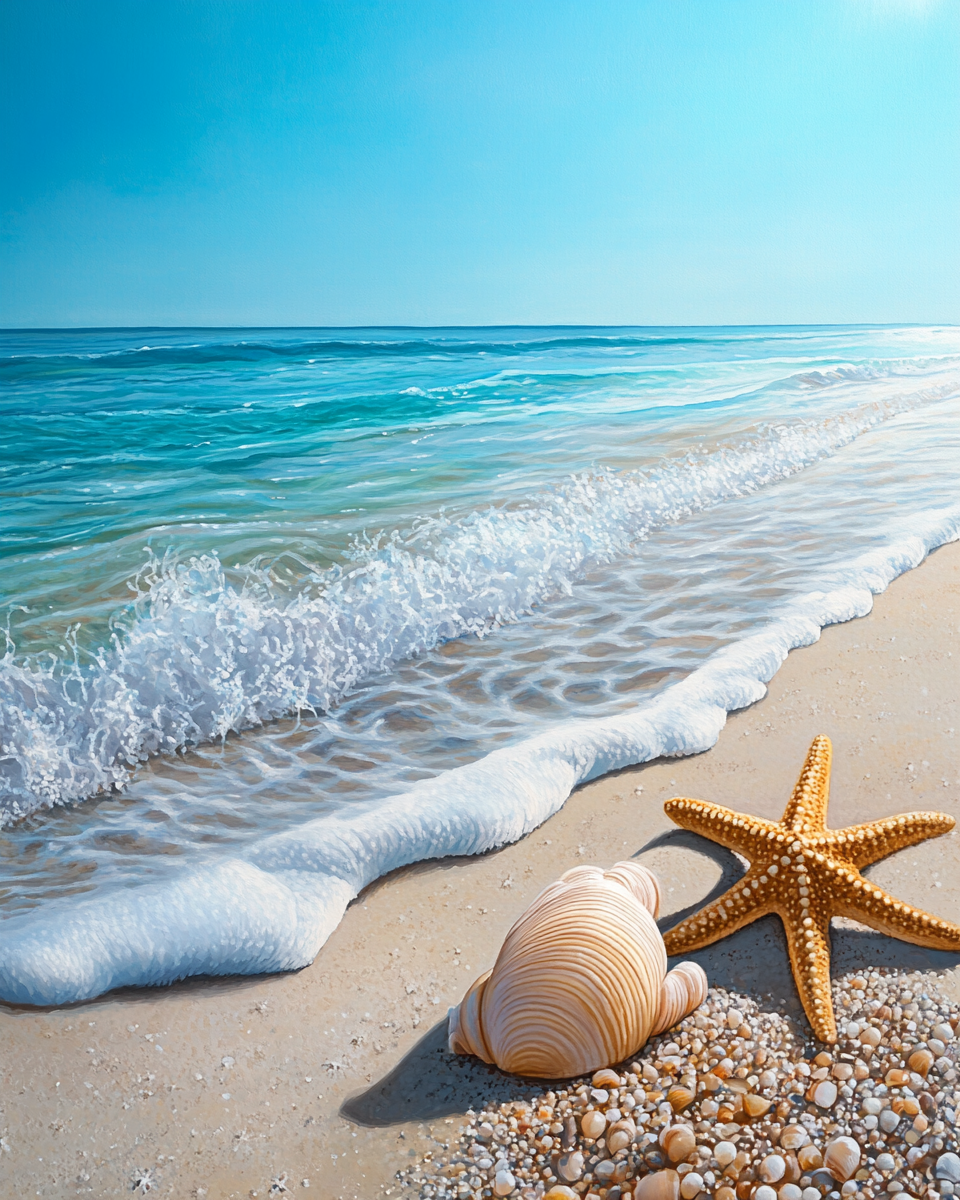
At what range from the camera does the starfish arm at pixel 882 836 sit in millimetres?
1611

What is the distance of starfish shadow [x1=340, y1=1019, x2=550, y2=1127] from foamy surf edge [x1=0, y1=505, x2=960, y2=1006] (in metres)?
0.41

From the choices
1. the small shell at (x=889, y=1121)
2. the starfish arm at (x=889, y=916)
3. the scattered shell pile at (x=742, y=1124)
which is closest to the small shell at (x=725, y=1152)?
the scattered shell pile at (x=742, y=1124)

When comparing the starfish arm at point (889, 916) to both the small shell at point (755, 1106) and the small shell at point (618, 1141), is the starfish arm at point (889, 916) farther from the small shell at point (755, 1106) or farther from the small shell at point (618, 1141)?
the small shell at point (618, 1141)

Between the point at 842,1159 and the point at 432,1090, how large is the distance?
0.68 meters

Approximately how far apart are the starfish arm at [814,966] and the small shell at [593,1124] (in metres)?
0.41

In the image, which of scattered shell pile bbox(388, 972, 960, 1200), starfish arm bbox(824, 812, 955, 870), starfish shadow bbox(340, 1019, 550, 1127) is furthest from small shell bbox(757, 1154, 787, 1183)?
starfish arm bbox(824, 812, 955, 870)

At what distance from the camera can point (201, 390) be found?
473 inches

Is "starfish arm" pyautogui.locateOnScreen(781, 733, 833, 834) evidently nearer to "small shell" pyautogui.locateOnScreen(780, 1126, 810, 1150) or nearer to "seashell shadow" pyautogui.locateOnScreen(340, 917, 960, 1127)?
"seashell shadow" pyautogui.locateOnScreen(340, 917, 960, 1127)

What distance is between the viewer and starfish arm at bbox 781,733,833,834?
64.9 inches

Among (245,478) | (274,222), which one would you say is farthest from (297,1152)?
(274,222)

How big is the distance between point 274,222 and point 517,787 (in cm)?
1411

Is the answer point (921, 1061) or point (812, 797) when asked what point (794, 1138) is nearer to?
point (921, 1061)

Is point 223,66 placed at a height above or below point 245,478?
above

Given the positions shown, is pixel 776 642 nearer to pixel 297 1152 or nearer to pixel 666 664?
pixel 666 664
